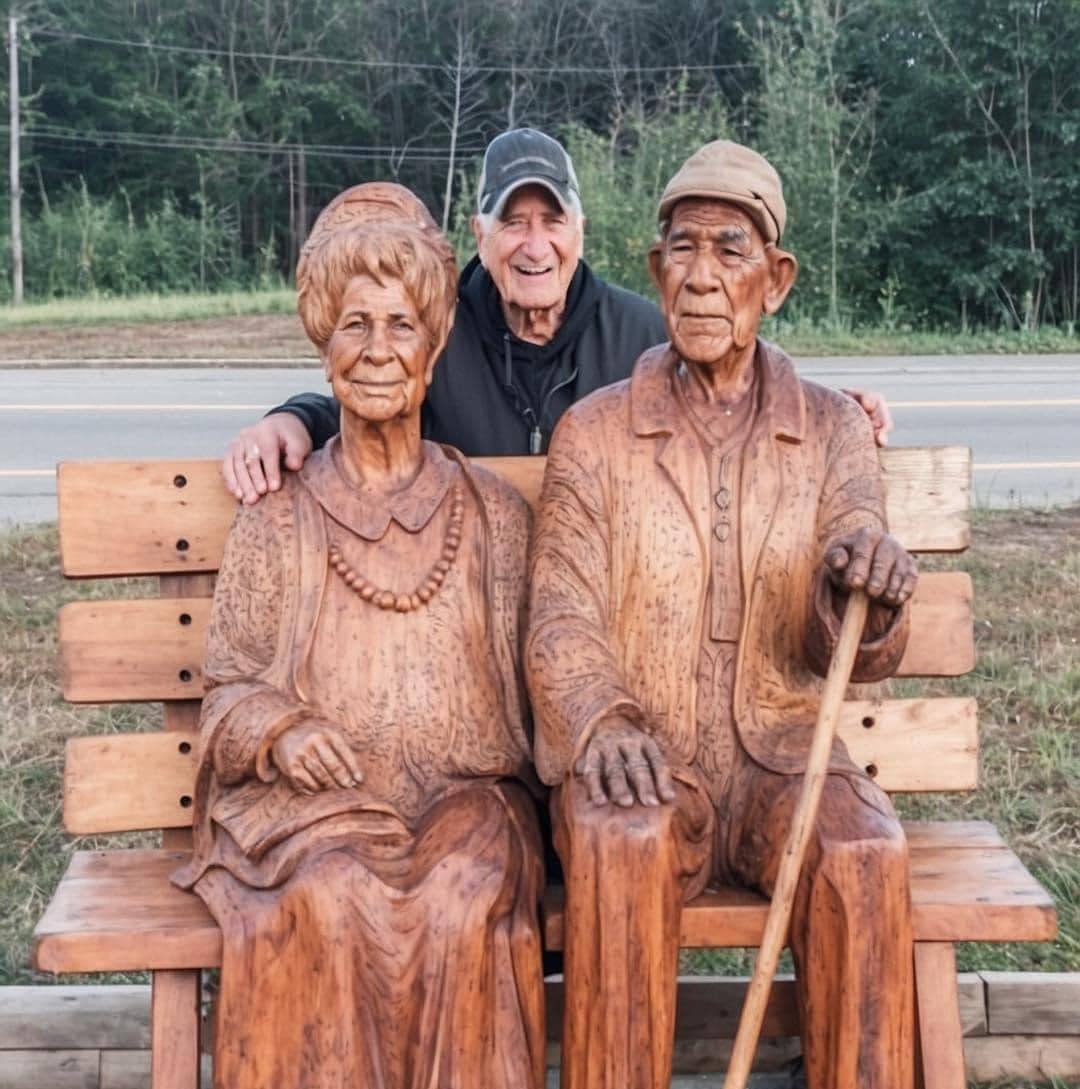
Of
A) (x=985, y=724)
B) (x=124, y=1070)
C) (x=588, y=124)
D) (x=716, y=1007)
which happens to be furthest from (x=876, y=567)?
(x=588, y=124)

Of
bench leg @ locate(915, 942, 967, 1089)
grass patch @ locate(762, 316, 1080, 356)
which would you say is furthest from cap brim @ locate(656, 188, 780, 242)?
grass patch @ locate(762, 316, 1080, 356)

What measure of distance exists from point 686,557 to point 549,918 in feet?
2.20

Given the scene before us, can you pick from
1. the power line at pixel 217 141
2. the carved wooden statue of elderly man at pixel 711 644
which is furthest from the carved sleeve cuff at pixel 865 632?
the power line at pixel 217 141

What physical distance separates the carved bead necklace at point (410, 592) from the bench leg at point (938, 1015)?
1.06 meters

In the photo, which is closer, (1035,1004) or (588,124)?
(1035,1004)

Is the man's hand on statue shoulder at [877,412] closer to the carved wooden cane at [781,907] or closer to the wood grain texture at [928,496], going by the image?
the wood grain texture at [928,496]

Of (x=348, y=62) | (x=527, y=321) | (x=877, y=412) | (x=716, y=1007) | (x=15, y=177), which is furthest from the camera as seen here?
(x=348, y=62)

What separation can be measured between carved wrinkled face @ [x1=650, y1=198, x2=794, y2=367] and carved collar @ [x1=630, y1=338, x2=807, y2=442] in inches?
4.6

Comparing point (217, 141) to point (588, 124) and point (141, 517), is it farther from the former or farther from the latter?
point (141, 517)

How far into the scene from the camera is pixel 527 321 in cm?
430

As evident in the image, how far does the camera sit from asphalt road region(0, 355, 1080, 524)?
30.3ft

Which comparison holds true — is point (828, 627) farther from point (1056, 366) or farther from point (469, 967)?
point (1056, 366)

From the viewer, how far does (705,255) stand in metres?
3.28

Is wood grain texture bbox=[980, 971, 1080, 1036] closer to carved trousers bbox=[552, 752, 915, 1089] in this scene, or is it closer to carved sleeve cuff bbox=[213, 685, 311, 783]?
carved trousers bbox=[552, 752, 915, 1089]
